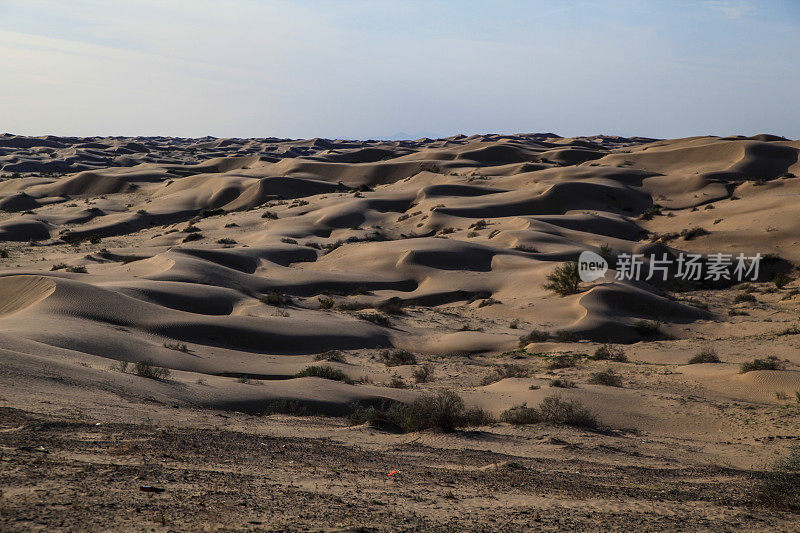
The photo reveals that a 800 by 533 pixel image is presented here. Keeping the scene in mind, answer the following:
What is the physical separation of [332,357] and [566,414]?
6076mm

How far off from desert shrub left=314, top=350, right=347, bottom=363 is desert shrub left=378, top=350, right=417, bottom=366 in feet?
3.03

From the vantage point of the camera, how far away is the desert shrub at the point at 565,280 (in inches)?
855

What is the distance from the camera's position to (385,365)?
1509 centimetres

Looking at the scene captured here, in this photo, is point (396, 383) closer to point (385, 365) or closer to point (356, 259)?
point (385, 365)

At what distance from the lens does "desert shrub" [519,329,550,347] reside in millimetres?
17188

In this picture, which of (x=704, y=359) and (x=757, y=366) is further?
(x=704, y=359)

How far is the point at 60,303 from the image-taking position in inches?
596

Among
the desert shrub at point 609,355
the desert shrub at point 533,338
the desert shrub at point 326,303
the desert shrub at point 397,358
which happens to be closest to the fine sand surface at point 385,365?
the desert shrub at point 326,303

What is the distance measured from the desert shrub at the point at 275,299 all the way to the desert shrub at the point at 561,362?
345 inches

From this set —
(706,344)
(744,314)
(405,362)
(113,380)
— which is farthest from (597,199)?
(113,380)

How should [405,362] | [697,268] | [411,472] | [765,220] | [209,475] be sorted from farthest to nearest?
[765,220] → [697,268] → [405,362] → [411,472] → [209,475]

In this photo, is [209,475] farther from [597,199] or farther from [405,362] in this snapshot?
[597,199]

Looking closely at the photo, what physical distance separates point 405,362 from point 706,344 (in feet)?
25.7

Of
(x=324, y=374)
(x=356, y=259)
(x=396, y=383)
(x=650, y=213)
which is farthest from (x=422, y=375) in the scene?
(x=650, y=213)
